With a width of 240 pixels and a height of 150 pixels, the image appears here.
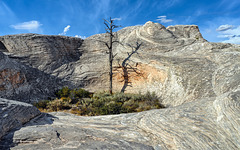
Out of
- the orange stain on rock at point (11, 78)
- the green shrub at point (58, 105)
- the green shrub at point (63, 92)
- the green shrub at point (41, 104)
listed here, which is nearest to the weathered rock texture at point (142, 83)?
the orange stain on rock at point (11, 78)

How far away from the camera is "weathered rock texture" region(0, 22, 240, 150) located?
3330 mm

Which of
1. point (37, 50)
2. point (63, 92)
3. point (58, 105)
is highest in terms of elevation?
point (37, 50)

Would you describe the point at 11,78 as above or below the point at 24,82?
above

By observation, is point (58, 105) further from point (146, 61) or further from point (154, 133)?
point (154, 133)

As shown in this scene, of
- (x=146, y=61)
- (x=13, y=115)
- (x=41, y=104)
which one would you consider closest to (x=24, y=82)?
(x=41, y=104)

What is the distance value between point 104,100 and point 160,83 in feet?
14.2

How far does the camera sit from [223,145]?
3152 millimetres

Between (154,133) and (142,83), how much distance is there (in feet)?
31.0

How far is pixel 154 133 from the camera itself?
378cm

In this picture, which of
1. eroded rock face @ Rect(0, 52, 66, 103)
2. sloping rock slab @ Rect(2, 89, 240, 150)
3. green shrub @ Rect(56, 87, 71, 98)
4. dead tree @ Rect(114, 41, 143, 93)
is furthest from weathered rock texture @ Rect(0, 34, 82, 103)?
sloping rock slab @ Rect(2, 89, 240, 150)

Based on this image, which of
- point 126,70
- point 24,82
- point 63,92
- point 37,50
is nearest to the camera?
point 24,82

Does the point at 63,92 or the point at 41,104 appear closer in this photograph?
the point at 41,104

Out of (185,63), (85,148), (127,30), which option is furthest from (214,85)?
(127,30)

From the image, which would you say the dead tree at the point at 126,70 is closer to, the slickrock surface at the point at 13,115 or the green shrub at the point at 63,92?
the green shrub at the point at 63,92
